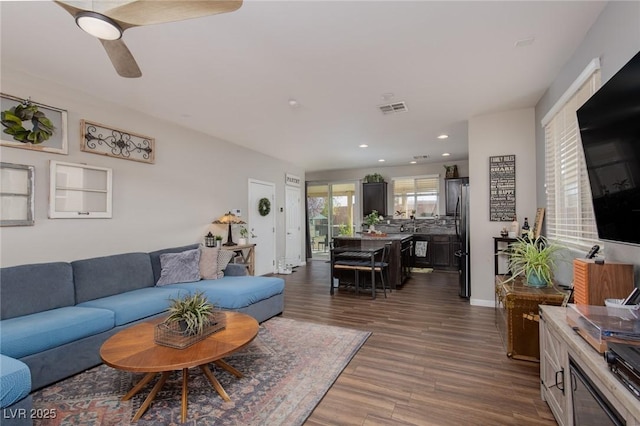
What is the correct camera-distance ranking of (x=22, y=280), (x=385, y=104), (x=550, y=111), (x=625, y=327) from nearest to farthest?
(x=625, y=327), (x=22, y=280), (x=550, y=111), (x=385, y=104)

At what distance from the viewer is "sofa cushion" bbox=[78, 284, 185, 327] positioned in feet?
9.21

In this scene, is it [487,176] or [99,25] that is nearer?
[99,25]

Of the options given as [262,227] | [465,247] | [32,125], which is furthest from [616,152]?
[262,227]

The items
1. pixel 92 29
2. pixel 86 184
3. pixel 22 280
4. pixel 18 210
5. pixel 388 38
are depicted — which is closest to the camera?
pixel 92 29

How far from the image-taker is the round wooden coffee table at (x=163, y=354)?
1828 mm

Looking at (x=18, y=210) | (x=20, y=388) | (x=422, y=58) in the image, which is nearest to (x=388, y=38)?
(x=422, y=58)

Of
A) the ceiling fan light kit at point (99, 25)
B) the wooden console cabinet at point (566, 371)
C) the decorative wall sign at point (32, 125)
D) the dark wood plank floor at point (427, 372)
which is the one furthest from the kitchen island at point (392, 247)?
the ceiling fan light kit at point (99, 25)

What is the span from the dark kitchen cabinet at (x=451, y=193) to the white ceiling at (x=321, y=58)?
3.12 meters

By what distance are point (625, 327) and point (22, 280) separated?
4.19 metres

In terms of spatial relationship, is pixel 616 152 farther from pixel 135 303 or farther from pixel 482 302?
pixel 135 303

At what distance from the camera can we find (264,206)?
6.46 metres

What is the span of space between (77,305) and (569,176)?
483 cm

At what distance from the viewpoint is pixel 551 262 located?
278 cm

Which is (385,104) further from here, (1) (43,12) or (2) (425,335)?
(1) (43,12)
